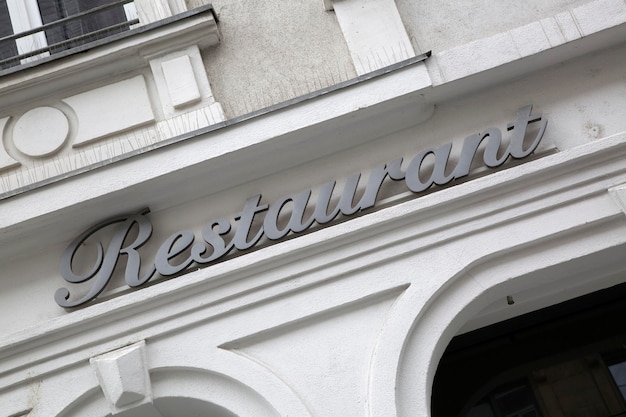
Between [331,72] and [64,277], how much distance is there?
2134 millimetres

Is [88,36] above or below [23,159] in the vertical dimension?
above

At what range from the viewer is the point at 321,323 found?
4.83 metres

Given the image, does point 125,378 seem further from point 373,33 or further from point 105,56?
point 373,33

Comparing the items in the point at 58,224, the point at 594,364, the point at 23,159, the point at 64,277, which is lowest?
the point at 594,364

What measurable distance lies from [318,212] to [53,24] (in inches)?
96.6

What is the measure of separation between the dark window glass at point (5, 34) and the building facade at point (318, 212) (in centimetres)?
25

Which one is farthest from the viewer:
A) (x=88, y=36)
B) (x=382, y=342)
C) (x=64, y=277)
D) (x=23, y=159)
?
(x=88, y=36)

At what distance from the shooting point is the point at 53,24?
599 cm

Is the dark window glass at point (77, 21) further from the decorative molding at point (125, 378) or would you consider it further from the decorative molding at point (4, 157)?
the decorative molding at point (125, 378)

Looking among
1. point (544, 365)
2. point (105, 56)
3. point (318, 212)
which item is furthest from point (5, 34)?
point (544, 365)

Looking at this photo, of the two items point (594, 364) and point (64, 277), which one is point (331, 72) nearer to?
point (64, 277)

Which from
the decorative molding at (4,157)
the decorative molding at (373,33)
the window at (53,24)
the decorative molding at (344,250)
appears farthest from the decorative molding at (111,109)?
the decorative molding at (373,33)

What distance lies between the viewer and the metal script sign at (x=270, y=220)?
5.05 meters

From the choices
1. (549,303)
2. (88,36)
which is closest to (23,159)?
(88,36)
